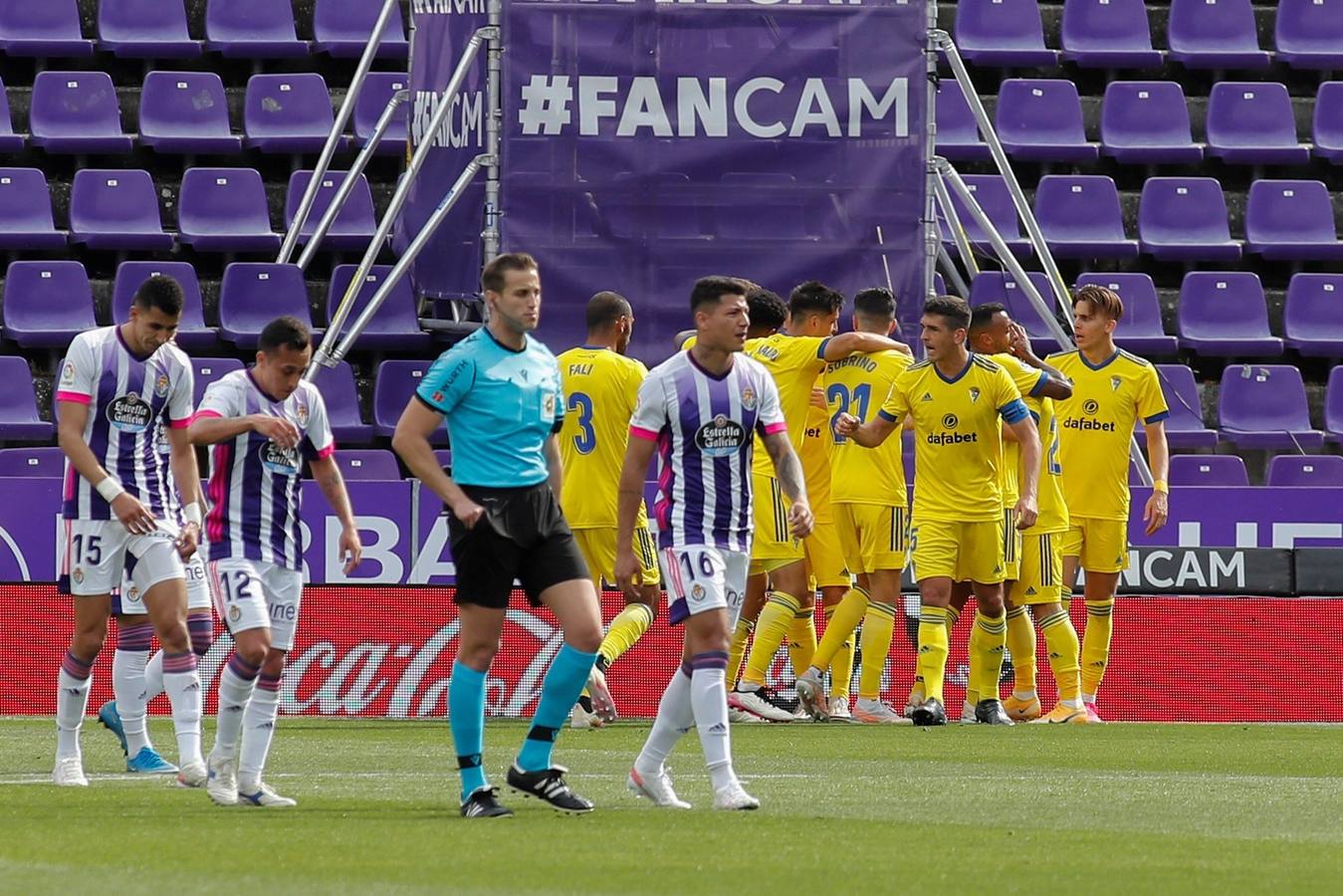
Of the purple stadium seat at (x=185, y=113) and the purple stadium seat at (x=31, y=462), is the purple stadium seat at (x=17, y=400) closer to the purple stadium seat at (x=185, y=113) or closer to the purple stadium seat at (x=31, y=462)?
the purple stadium seat at (x=31, y=462)

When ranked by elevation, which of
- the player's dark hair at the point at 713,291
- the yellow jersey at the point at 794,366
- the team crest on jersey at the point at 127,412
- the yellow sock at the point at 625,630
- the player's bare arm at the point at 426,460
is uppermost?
the player's dark hair at the point at 713,291

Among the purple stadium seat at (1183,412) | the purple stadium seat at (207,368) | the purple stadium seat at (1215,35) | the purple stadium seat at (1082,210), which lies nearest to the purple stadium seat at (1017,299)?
the purple stadium seat at (1082,210)

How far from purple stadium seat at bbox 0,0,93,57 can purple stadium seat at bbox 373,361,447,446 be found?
4.58 metres

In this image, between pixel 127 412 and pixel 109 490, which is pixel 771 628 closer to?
pixel 127 412

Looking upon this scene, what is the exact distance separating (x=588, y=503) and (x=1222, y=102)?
32.1ft

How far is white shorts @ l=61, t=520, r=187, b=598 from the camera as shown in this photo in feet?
29.2

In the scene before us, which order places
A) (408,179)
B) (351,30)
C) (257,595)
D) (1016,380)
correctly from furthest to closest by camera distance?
1. (351,30)
2. (408,179)
3. (1016,380)
4. (257,595)

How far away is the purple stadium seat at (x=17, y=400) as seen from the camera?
56.2ft

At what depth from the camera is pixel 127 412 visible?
8852 mm

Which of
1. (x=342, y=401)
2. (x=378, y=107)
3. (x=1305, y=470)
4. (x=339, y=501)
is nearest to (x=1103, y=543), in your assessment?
(x=1305, y=470)

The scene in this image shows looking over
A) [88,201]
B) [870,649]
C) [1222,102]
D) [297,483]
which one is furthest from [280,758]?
[1222,102]

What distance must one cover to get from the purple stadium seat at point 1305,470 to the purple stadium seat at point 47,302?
914 centimetres

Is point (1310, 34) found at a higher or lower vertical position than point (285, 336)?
higher

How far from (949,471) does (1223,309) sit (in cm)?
736
